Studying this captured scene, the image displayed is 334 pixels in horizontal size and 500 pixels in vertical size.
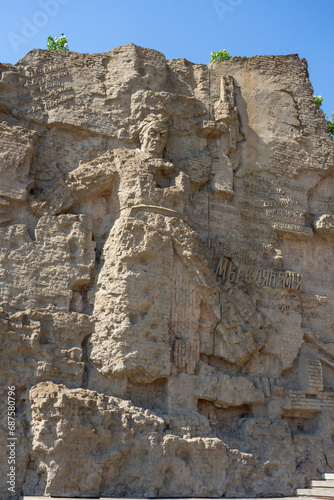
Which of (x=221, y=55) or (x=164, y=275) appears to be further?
(x=221, y=55)

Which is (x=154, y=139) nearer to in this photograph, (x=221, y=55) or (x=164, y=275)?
(x=164, y=275)

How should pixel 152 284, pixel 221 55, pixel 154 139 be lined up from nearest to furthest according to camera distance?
pixel 152 284, pixel 154 139, pixel 221 55

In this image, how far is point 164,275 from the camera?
30.6 ft

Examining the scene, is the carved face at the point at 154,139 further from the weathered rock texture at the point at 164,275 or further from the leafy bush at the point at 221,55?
the leafy bush at the point at 221,55

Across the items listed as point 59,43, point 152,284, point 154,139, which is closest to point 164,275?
point 152,284

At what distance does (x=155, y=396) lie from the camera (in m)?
9.03

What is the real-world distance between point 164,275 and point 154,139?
2.29m

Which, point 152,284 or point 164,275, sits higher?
point 164,275

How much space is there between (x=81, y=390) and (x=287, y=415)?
3.53 meters

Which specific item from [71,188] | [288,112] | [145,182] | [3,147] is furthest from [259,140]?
[3,147]

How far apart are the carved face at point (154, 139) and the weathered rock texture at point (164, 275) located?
0.02 m

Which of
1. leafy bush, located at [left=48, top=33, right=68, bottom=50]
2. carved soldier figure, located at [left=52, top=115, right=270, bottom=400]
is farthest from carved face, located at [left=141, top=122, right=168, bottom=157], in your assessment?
leafy bush, located at [left=48, top=33, right=68, bottom=50]

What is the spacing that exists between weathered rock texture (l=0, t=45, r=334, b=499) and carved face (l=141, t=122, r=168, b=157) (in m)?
0.02

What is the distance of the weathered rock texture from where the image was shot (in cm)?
829
